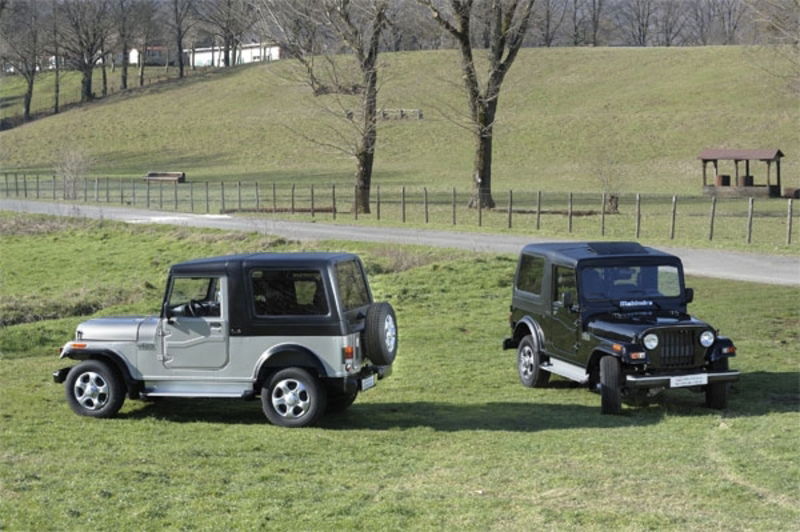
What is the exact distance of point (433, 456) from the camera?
10.7 m

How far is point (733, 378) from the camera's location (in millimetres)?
12836

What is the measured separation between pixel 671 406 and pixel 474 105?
3389 centimetres

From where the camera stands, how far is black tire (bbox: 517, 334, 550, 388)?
14.6 metres

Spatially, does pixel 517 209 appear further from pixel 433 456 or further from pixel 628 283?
pixel 433 456

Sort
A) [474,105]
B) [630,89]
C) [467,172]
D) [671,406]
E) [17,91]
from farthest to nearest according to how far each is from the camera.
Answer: [17,91] < [630,89] < [467,172] < [474,105] < [671,406]

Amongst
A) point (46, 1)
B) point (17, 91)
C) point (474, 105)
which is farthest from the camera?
point (17, 91)

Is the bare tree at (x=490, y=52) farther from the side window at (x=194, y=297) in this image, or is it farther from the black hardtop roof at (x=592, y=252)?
the side window at (x=194, y=297)

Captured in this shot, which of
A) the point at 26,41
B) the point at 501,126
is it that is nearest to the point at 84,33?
the point at 26,41

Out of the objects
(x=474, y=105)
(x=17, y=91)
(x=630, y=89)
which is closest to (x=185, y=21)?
(x=17, y=91)

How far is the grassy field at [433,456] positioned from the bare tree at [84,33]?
109m

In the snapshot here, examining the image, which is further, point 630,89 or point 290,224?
point 630,89

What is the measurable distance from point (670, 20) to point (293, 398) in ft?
524

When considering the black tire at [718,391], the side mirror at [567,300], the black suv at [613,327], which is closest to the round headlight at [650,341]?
the black suv at [613,327]

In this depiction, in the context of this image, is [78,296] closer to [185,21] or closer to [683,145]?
[683,145]
